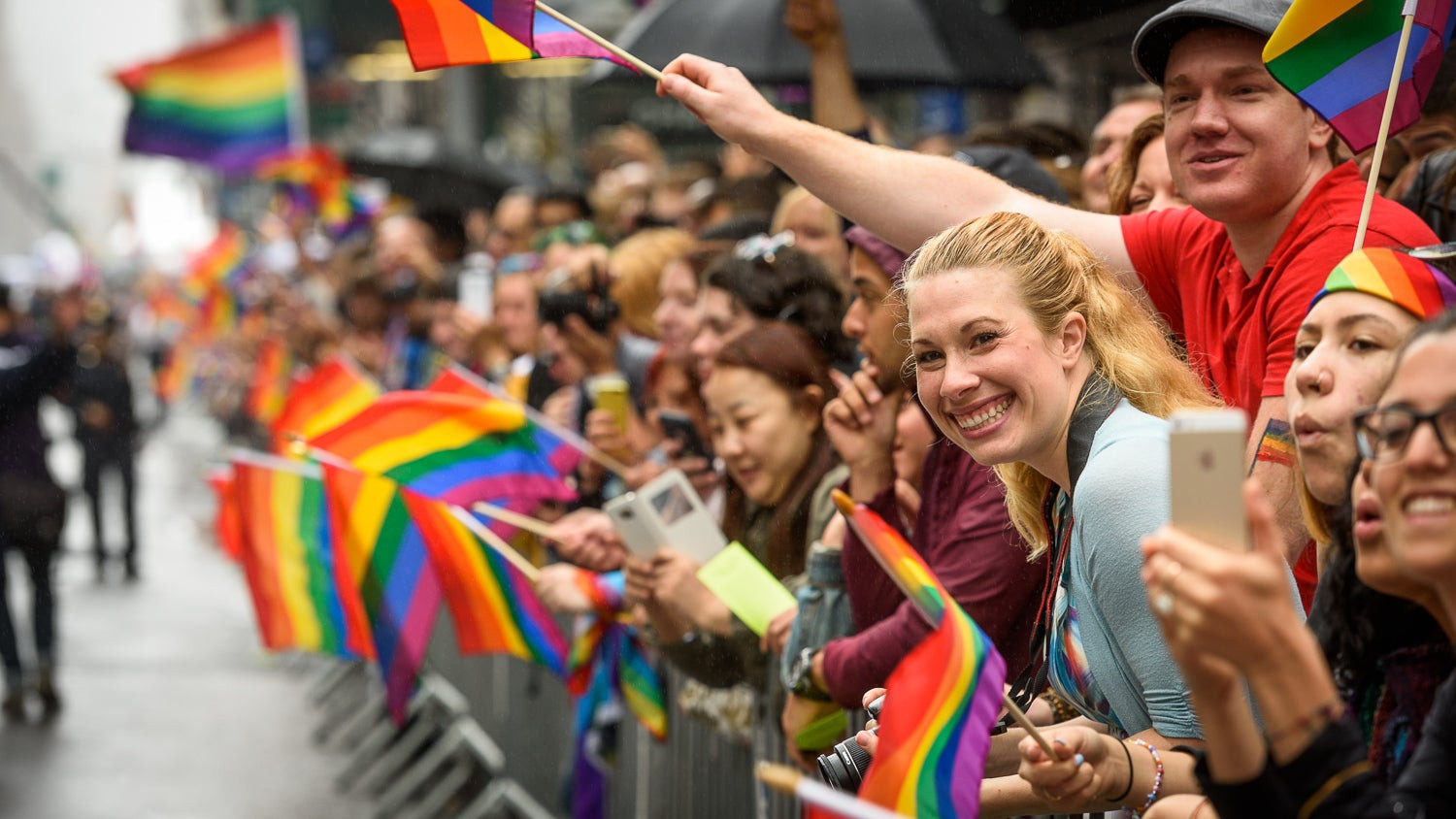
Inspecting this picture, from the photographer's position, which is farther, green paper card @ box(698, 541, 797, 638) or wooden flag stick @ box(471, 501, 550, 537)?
wooden flag stick @ box(471, 501, 550, 537)

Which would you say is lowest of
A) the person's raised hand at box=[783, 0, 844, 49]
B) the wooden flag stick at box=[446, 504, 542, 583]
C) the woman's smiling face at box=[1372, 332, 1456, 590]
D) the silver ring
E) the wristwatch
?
the wooden flag stick at box=[446, 504, 542, 583]

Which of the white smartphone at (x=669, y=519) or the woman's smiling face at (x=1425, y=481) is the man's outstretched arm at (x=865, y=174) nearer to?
the white smartphone at (x=669, y=519)

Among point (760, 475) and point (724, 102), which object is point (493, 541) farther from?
point (724, 102)

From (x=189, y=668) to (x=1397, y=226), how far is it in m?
10.4

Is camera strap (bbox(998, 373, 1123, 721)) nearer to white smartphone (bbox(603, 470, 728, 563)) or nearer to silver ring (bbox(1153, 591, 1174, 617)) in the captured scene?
silver ring (bbox(1153, 591, 1174, 617))

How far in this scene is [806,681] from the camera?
4121 mm

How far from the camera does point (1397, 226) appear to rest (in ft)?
10.4

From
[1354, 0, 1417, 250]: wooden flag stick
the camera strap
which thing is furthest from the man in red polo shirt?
the camera strap

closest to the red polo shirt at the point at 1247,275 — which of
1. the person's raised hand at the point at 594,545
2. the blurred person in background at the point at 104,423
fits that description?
the person's raised hand at the point at 594,545

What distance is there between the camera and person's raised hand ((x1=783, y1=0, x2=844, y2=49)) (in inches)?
224

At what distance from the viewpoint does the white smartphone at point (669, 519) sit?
15.2 feet

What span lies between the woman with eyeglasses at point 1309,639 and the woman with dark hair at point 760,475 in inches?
112

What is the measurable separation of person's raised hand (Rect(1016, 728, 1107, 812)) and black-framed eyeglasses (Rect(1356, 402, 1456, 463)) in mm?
640

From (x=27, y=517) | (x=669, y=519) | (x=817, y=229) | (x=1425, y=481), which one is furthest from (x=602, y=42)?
(x=27, y=517)
